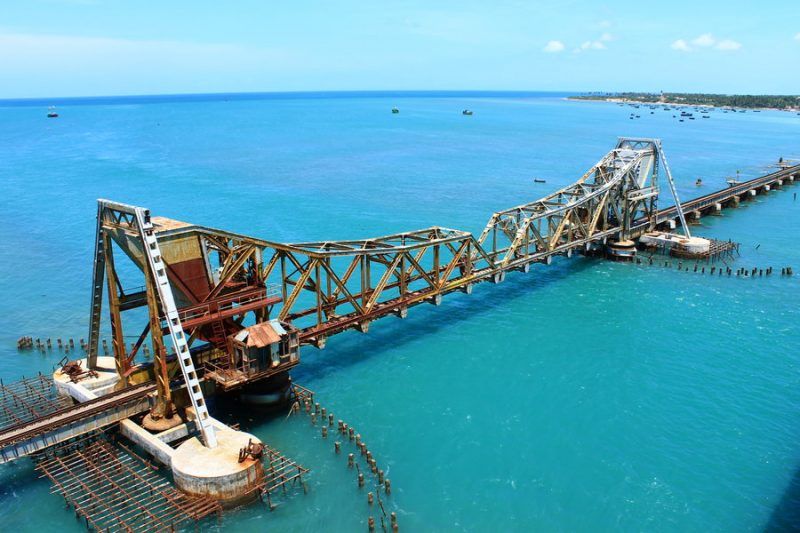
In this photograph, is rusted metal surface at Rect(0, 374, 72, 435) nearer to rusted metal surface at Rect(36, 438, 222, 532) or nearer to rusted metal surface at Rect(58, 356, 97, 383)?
rusted metal surface at Rect(58, 356, 97, 383)

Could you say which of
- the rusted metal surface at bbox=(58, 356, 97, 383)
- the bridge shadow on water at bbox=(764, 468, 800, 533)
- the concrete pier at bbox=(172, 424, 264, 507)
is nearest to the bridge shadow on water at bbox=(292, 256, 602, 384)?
the concrete pier at bbox=(172, 424, 264, 507)

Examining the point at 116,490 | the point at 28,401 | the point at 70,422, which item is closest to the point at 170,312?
the point at 70,422

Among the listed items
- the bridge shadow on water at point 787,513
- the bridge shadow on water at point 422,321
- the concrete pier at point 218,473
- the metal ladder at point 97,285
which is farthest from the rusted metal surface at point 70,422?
the bridge shadow on water at point 787,513

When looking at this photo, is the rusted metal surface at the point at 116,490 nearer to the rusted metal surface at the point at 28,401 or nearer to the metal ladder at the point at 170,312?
the metal ladder at the point at 170,312

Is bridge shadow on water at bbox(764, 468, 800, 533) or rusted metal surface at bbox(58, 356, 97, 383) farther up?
rusted metal surface at bbox(58, 356, 97, 383)

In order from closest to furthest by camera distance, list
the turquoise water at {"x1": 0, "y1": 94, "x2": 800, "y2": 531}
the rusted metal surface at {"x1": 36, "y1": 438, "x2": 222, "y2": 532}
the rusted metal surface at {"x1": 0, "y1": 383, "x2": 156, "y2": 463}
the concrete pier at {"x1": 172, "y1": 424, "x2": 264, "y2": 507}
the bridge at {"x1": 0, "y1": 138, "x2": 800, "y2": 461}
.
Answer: the rusted metal surface at {"x1": 36, "y1": 438, "x2": 222, "y2": 532} → the concrete pier at {"x1": 172, "y1": 424, "x2": 264, "y2": 507} → the rusted metal surface at {"x1": 0, "y1": 383, "x2": 156, "y2": 463} → the turquoise water at {"x1": 0, "y1": 94, "x2": 800, "y2": 531} → the bridge at {"x1": 0, "y1": 138, "x2": 800, "y2": 461}

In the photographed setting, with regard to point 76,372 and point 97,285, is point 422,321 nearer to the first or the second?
point 97,285
